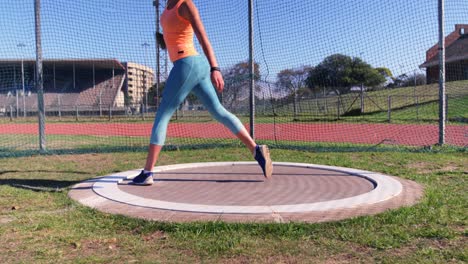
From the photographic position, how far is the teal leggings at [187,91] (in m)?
4.24

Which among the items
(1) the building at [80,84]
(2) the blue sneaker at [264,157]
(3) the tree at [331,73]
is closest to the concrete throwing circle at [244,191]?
(2) the blue sneaker at [264,157]

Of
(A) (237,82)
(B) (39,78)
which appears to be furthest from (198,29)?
(B) (39,78)

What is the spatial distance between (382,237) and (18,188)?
405 centimetres

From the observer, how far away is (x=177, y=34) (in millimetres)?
4211

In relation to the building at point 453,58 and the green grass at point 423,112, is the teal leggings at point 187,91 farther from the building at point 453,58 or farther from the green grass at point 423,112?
the green grass at point 423,112

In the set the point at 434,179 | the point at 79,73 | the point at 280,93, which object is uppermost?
the point at 79,73

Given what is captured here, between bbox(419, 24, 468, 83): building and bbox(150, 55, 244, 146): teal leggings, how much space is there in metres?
6.91

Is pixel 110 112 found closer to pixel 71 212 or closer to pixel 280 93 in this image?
pixel 280 93

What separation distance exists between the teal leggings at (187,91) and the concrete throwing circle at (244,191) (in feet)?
2.10

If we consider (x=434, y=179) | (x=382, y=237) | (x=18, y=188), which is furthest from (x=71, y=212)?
(x=434, y=179)

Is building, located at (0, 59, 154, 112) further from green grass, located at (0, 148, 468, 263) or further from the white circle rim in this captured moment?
green grass, located at (0, 148, 468, 263)

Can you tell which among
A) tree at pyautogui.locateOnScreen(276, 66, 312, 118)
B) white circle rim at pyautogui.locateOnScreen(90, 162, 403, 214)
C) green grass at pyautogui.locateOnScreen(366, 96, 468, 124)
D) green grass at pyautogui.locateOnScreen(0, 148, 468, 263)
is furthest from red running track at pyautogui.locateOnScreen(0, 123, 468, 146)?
green grass at pyautogui.locateOnScreen(0, 148, 468, 263)

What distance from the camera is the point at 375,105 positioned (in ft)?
84.2

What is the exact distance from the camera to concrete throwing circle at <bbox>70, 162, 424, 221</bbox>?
11.4ft
